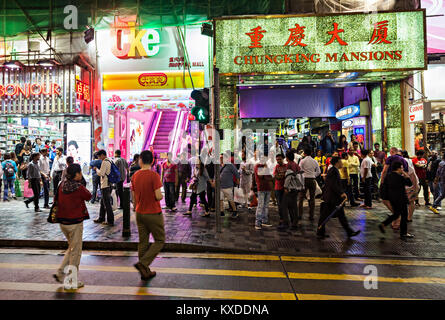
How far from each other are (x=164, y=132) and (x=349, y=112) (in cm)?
1020

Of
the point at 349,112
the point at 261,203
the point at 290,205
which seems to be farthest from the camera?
the point at 349,112

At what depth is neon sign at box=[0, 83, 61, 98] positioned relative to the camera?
1462 centimetres

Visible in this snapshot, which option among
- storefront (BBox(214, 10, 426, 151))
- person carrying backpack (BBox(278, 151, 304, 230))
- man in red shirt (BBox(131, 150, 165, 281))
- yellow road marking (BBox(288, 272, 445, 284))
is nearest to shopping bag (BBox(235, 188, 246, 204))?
person carrying backpack (BBox(278, 151, 304, 230))

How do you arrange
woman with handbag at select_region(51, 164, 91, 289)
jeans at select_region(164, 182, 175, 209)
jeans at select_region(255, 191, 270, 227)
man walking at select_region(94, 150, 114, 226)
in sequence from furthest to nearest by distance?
1. jeans at select_region(164, 182, 175, 209)
2. man walking at select_region(94, 150, 114, 226)
3. jeans at select_region(255, 191, 270, 227)
4. woman with handbag at select_region(51, 164, 91, 289)

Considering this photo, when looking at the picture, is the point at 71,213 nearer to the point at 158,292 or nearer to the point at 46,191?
the point at 158,292

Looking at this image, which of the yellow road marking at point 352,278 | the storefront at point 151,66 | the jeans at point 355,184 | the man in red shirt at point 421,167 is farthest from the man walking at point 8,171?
the man in red shirt at point 421,167

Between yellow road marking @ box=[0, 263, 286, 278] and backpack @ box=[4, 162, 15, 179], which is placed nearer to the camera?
yellow road marking @ box=[0, 263, 286, 278]

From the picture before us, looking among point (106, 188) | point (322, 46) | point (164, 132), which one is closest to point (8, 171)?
point (106, 188)

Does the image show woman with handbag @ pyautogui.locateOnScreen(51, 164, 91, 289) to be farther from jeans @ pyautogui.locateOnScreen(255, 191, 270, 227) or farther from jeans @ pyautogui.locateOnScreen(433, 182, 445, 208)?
jeans @ pyautogui.locateOnScreen(433, 182, 445, 208)

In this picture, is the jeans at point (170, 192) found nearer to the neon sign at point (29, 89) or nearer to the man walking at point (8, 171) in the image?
the man walking at point (8, 171)

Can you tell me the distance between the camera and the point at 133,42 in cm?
1473

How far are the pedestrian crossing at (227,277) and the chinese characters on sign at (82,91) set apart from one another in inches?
384

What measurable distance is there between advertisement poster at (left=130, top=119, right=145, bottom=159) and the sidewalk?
8.50 m
